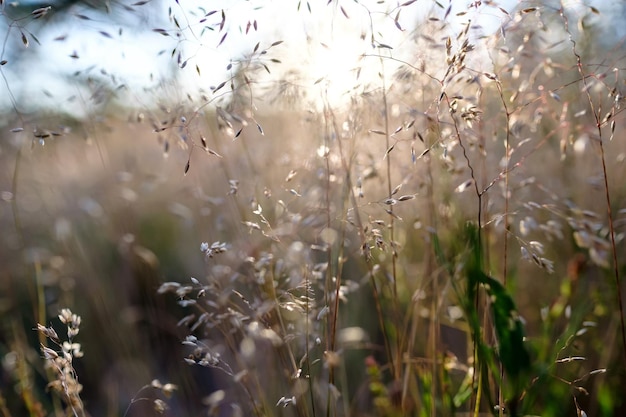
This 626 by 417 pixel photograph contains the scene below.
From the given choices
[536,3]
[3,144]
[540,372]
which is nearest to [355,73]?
[536,3]

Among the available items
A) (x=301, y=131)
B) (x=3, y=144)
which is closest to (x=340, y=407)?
(x=301, y=131)

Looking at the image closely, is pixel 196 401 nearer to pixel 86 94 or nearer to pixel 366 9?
pixel 86 94

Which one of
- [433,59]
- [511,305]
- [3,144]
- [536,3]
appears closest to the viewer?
[511,305]

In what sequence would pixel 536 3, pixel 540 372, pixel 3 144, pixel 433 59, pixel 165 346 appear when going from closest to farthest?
pixel 540 372 → pixel 536 3 → pixel 433 59 → pixel 165 346 → pixel 3 144

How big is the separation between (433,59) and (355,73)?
226 millimetres

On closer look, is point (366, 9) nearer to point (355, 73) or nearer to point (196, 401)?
point (355, 73)

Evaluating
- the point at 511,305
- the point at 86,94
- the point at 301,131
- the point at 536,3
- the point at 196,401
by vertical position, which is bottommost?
the point at 196,401

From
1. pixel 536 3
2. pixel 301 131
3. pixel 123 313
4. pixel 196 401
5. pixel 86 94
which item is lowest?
pixel 196 401

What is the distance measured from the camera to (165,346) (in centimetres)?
201

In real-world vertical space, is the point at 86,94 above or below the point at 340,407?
above

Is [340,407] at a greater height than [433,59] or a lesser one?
lesser

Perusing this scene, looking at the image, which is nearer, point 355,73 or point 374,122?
point 355,73

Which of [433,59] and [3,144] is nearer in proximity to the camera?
[433,59]

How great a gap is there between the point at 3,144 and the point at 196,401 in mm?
1344
